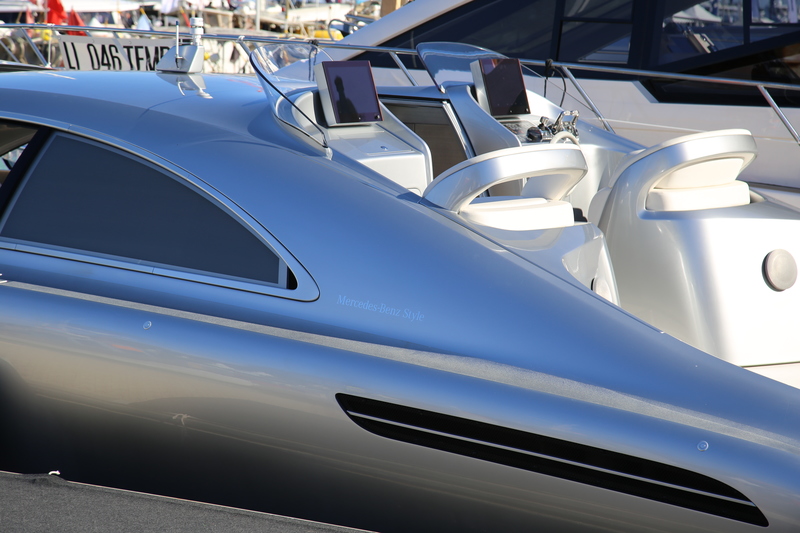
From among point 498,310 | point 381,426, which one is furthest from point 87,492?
point 498,310

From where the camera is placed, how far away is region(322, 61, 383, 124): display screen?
2.14m

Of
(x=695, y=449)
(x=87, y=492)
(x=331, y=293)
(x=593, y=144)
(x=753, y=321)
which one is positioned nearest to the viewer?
(x=695, y=449)

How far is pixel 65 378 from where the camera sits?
1.62m

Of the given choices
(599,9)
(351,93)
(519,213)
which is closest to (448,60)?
(351,93)

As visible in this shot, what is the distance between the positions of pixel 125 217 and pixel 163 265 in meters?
0.17

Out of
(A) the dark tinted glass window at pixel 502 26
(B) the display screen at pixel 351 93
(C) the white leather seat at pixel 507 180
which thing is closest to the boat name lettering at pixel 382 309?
(C) the white leather seat at pixel 507 180

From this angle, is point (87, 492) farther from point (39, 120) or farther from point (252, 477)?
point (39, 120)

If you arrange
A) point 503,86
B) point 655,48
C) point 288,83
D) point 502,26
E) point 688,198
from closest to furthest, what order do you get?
1. point 288,83
2. point 688,198
3. point 503,86
4. point 655,48
5. point 502,26

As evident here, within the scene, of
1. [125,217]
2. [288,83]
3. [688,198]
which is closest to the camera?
[125,217]

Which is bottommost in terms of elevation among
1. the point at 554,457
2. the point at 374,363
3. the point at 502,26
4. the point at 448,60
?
the point at 554,457

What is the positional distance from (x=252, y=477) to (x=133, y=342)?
0.38 m

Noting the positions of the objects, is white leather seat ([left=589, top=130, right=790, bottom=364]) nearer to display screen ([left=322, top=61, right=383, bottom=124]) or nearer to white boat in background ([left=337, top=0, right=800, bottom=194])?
display screen ([left=322, top=61, right=383, bottom=124])

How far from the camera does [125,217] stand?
5.60ft

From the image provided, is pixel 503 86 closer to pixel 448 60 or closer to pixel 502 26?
pixel 448 60
